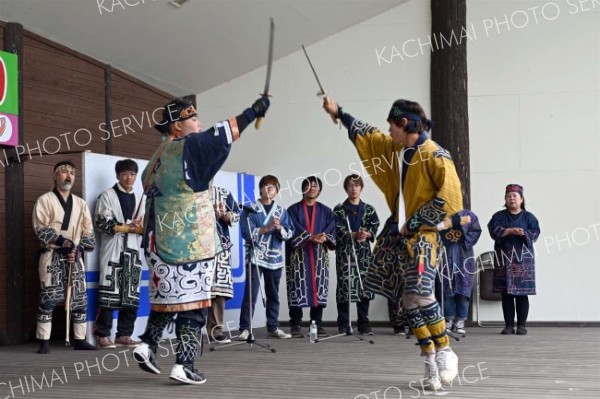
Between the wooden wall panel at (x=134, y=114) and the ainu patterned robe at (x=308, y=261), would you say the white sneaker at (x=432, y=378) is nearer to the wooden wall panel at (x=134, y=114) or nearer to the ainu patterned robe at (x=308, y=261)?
the ainu patterned robe at (x=308, y=261)

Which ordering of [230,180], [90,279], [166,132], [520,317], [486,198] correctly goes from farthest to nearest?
1. [486,198]
2. [230,180]
3. [520,317]
4. [90,279]
5. [166,132]

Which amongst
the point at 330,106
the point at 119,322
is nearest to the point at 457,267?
the point at 119,322

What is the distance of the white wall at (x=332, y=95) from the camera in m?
8.23

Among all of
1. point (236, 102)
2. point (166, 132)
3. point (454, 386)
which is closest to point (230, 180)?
point (236, 102)

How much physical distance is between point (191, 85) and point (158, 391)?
16.0ft

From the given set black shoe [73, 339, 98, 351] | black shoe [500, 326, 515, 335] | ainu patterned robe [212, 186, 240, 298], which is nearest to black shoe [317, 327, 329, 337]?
ainu patterned robe [212, 186, 240, 298]

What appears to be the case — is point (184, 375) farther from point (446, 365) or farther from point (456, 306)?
point (456, 306)

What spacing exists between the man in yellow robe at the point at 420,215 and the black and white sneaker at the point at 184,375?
1071 millimetres

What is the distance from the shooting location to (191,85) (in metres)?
8.41

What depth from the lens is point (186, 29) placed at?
7078 millimetres

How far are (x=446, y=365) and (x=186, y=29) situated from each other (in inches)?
163

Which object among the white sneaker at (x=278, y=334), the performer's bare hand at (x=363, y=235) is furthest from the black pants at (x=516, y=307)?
the white sneaker at (x=278, y=334)

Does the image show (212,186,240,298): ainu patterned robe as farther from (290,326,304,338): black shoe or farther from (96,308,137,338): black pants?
(290,326,304,338): black shoe

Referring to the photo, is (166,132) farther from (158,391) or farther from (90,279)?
(90,279)
